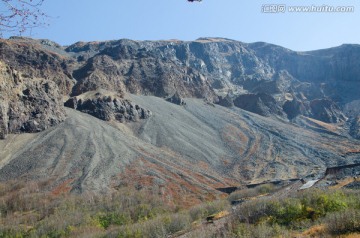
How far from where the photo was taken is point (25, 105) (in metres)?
91.6

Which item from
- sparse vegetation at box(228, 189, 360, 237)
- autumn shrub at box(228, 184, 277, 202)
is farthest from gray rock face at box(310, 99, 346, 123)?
sparse vegetation at box(228, 189, 360, 237)

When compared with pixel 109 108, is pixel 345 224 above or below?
above

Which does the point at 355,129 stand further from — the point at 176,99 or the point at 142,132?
the point at 142,132

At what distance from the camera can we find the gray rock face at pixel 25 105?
85250 mm

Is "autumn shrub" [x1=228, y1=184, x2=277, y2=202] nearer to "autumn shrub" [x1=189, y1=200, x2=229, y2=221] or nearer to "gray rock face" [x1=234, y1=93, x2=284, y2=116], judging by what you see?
"autumn shrub" [x1=189, y1=200, x2=229, y2=221]

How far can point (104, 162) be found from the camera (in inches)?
2923

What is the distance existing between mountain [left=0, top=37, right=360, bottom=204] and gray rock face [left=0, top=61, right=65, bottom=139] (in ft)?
0.93

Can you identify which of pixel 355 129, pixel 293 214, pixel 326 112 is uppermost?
pixel 293 214

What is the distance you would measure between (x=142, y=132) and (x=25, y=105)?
2973 centimetres

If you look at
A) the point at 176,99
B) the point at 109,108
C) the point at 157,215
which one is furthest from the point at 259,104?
the point at 157,215

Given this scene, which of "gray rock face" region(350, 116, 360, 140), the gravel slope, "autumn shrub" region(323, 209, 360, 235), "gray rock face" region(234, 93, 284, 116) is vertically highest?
"autumn shrub" region(323, 209, 360, 235)

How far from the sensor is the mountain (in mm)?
70875

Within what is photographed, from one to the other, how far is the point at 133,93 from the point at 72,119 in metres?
44.0

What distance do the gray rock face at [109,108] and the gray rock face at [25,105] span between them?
878 cm
